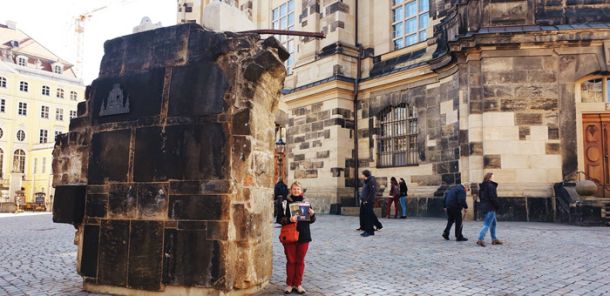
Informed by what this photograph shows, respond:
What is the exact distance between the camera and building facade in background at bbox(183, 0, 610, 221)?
1346 cm

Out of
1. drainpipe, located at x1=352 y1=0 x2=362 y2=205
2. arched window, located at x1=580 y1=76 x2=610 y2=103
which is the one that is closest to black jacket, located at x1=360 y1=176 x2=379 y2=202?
arched window, located at x1=580 y1=76 x2=610 y2=103

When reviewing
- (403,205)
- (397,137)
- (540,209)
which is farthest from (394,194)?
(540,209)

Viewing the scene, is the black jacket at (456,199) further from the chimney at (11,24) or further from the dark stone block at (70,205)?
the chimney at (11,24)

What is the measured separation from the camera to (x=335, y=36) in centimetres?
1900

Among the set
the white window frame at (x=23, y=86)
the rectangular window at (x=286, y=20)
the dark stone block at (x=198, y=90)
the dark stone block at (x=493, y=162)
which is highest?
the white window frame at (x=23, y=86)

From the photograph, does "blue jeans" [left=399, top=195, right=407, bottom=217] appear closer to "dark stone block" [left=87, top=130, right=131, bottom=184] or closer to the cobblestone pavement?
the cobblestone pavement

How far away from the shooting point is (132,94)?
5.46 m

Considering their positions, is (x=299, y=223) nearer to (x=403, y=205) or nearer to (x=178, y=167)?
(x=178, y=167)

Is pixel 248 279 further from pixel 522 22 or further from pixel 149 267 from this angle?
pixel 522 22

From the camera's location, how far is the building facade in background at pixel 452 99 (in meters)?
Answer: 13.5

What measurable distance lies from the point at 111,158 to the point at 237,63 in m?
1.85

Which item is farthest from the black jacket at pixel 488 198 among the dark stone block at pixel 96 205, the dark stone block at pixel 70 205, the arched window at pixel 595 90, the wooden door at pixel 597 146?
the dark stone block at pixel 70 205

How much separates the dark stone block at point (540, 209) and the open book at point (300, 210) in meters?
9.80

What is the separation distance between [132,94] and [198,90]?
3.02 ft
